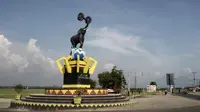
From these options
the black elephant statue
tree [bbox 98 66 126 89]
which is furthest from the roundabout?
tree [bbox 98 66 126 89]

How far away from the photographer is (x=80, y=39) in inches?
1278

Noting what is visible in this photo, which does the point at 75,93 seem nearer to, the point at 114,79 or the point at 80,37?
the point at 80,37

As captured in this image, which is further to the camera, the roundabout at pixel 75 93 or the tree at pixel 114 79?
the tree at pixel 114 79

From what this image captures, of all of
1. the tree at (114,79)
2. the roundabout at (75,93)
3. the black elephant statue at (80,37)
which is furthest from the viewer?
the tree at (114,79)

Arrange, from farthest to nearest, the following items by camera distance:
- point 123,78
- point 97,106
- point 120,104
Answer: point 123,78
point 120,104
point 97,106

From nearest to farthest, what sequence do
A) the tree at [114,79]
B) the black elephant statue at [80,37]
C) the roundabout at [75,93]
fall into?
the roundabout at [75,93] → the black elephant statue at [80,37] → the tree at [114,79]

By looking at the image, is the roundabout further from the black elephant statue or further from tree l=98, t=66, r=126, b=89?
tree l=98, t=66, r=126, b=89

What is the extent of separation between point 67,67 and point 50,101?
751 cm

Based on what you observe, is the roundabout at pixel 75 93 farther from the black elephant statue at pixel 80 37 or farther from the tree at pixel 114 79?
the tree at pixel 114 79

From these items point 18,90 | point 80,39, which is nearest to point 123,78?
point 80,39

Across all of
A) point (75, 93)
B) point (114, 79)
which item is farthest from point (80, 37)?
point (114, 79)

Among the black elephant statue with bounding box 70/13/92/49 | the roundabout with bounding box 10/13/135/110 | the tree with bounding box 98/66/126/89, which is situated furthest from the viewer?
the tree with bounding box 98/66/126/89

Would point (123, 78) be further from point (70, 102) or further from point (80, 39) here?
point (70, 102)

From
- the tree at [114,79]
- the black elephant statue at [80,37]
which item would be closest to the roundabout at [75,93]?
the black elephant statue at [80,37]
